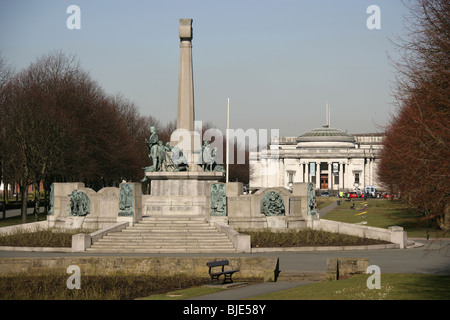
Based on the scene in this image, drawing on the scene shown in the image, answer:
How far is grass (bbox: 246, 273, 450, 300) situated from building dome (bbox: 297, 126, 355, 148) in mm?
171469

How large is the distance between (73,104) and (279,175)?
134 metres

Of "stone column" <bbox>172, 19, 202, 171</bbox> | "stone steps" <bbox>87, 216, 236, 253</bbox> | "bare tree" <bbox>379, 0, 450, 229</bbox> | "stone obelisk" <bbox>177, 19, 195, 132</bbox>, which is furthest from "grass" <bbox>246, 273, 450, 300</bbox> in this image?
"stone obelisk" <bbox>177, 19, 195, 132</bbox>

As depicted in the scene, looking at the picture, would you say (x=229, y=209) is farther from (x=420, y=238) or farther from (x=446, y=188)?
(x=446, y=188)

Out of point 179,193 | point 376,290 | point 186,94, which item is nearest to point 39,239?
point 179,193

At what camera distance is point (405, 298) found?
16.9 m

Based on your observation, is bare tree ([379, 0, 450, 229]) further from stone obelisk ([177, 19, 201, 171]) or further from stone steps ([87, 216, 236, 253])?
stone obelisk ([177, 19, 201, 171])

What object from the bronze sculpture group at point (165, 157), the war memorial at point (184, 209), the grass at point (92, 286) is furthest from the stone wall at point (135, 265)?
the bronze sculpture group at point (165, 157)

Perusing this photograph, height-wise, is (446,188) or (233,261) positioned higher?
(446,188)

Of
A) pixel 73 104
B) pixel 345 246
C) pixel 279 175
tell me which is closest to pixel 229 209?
pixel 345 246

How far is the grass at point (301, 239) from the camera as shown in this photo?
105 ft

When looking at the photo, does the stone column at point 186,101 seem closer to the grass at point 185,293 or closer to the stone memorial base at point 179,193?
the stone memorial base at point 179,193

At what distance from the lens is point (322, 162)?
190125 millimetres

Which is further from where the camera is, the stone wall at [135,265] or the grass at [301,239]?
the grass at [301,239]
